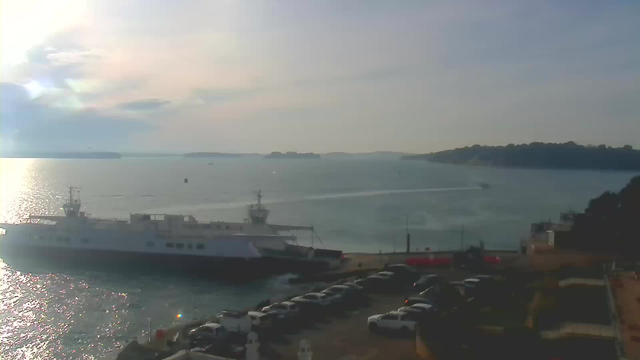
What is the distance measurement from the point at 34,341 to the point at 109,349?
2770mm

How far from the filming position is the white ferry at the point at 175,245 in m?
26.4

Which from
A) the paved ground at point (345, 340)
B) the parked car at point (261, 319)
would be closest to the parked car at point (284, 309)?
the parked car at point (261, 319)

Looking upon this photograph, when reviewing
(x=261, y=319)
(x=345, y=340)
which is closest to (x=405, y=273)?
(x=261, y=319)

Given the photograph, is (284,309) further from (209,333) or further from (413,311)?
(413,311)

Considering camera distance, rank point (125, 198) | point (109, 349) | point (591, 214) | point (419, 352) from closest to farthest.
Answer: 1. point (419, 352)
2. point (109, 349)
3. point (591, 214)
4. point (125, 198)

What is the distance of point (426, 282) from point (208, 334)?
799 cm

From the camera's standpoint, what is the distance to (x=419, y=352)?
34.1ft

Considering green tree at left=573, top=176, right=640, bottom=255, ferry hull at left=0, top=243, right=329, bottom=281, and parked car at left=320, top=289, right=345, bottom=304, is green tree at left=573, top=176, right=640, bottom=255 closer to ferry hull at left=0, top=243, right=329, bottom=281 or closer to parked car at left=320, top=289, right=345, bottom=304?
ferry hull at left=0, top=243, right=329, bottom=281

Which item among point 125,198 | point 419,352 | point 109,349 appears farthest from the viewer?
point 125,198

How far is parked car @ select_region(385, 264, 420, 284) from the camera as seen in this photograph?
1870cm

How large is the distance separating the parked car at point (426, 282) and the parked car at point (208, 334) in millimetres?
7039

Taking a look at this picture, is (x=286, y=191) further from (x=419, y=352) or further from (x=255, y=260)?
(x=419, y=352)

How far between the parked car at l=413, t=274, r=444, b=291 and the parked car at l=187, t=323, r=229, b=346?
23.1 feet

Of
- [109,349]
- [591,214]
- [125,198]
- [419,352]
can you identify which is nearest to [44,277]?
[109,349]
